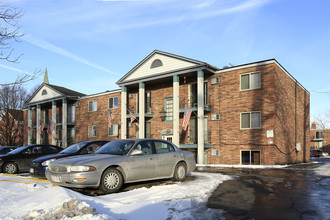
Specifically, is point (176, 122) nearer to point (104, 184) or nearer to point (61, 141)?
point (104, 184)

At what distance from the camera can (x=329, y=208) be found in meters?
5.66

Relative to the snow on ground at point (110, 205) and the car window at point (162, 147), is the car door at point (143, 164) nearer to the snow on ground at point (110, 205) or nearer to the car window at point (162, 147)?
the car window at point (162, 147)

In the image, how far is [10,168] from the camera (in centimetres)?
1309

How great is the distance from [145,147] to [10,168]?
7974 mm

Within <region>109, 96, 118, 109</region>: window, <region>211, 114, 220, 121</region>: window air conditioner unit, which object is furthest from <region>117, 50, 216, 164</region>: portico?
<region>109, 96, 118, 109</region>: window

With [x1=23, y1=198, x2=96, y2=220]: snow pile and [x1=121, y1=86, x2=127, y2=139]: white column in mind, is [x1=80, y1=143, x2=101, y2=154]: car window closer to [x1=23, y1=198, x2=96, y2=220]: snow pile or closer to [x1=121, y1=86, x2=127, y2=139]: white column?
[x1=23, y1=198, x2=96, y2=220]: snow pile

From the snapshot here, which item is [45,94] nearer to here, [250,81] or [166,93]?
[166,93]

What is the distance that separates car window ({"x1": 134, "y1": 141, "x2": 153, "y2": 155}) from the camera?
847cm

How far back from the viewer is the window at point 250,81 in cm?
1927

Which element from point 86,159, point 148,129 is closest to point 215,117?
point 148,129

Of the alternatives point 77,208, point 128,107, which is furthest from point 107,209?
point 128,107

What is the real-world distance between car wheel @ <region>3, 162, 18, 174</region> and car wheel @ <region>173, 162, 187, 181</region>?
27.0ft

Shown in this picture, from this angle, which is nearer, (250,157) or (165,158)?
(165,158)

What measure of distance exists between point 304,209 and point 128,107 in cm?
2333
